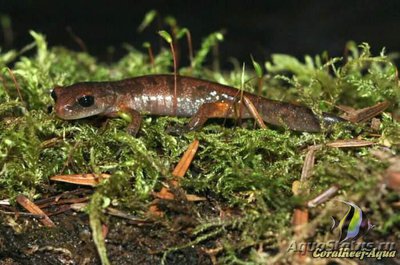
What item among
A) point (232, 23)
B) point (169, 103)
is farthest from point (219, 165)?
point (232, 23)

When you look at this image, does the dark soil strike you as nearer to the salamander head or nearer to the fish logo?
the fish logo

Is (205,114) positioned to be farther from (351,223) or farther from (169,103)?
(351,223)

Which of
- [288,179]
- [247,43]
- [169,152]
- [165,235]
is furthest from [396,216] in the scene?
[247,43]

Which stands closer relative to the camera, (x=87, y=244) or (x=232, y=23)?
(x=87, y=244)

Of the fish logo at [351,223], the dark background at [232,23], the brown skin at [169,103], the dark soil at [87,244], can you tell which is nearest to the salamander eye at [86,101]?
the brown skin at [169,103]

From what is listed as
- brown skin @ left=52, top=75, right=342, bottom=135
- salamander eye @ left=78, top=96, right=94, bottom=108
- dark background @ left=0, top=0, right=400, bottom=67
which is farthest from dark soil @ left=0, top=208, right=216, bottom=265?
dark background @ left=0, top=0, right=400, bottom=67

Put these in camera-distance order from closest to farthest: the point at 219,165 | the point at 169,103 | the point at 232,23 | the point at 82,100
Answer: the point at 219,165, the point at 82,100, the point at 169,103, the point at 232,23

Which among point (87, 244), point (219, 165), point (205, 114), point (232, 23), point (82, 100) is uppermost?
point (232, 23)

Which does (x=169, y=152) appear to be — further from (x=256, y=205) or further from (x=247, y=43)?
(x=247, y=43)
